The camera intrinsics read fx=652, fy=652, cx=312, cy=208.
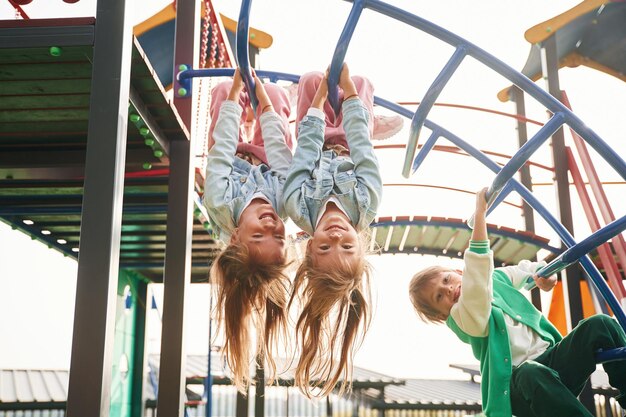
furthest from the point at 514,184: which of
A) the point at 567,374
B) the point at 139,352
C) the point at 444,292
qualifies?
the point at 139,352

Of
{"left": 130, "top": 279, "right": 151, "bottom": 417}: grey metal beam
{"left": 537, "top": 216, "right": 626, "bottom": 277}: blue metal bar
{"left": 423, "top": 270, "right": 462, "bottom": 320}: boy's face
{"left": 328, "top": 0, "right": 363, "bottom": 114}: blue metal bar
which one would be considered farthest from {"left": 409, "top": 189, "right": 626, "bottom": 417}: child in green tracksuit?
{"left": 130, "top": 279, "right": 151, "bottom": 417}: grey metal beam

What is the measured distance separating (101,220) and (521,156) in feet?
4.59

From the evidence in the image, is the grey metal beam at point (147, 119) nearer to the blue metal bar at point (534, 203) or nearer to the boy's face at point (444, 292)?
the blue metal bar at point (534, 203)

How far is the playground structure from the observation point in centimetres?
197

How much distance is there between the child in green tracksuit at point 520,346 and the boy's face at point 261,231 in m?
0.73

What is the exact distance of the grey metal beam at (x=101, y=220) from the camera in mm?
1882

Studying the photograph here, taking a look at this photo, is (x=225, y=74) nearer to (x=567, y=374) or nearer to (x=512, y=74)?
(x=512, y=74)

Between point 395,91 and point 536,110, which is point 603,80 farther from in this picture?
point 395,91

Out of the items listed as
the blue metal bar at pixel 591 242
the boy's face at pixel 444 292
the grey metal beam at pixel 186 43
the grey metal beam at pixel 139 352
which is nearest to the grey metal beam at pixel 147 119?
the grey metal beam at pixel 186 43

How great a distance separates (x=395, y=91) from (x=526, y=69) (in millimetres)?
1422

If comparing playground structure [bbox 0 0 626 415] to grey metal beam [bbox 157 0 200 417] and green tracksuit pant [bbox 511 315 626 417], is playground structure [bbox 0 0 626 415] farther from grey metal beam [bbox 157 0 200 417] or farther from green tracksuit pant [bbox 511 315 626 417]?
green tracksuit pant [bbox 511 315 626 417]

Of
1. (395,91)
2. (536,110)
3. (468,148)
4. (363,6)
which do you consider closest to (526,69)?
(536,110)

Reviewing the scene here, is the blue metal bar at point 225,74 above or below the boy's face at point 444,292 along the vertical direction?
above

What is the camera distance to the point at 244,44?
2.44 m
